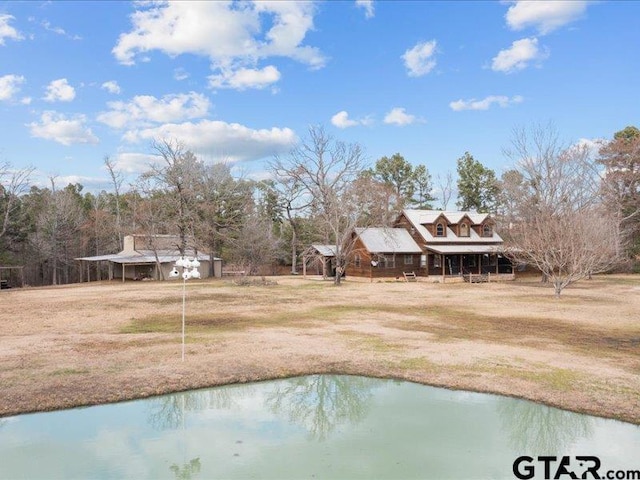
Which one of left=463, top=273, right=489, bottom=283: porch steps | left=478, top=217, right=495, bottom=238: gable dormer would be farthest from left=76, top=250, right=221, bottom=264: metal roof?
left=478, top=217, right=495, bottom=238: gable dormer

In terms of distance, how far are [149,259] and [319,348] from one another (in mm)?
33603

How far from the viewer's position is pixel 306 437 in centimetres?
773

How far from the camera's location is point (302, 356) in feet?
38.8

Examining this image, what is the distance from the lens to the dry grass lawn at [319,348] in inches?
368

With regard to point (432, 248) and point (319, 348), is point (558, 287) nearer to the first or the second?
point (432, 248)

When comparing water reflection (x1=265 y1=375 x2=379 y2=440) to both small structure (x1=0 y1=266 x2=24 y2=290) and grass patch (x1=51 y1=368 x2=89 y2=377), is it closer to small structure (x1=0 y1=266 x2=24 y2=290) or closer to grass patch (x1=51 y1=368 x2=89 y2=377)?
grass patch (x1=51 y1=368 x2=89 y2=377)

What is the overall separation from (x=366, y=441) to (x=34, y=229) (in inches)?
1928

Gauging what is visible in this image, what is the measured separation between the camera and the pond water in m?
6.55

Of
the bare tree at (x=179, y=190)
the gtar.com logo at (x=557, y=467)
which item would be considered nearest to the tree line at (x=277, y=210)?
the bare tree at (x=179, y=190)

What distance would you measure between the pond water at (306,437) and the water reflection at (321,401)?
4 centimetres

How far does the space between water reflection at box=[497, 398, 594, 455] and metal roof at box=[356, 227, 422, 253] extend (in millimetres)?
30472

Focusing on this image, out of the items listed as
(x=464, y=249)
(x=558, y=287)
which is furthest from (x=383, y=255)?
(x=558, y=287)

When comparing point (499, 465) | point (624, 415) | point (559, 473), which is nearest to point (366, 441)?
point (499, 465)

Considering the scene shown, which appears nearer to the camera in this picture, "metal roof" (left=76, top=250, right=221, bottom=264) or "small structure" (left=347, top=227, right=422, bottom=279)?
"small structure" (left=347, top=227, right=422, bottom=279)
